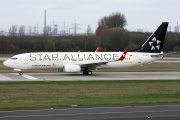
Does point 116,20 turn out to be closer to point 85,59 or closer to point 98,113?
point 85,59

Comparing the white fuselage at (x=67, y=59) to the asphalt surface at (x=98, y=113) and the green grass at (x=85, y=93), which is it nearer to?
the green grass at (x=85, y=93)

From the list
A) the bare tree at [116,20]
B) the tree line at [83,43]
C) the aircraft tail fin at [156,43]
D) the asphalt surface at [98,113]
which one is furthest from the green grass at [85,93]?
the bare tree at [116,20]

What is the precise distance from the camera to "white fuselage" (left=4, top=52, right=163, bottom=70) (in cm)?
4675

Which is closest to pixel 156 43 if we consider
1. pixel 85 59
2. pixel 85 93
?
→ pixel 85 59

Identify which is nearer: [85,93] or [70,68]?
[85,93]

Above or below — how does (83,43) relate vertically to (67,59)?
above

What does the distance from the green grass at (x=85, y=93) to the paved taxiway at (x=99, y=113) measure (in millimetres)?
2096

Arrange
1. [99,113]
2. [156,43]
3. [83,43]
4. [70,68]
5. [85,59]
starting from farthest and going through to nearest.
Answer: [83,43] → [156,43] → [85,59] → [70,68] → [99,113]

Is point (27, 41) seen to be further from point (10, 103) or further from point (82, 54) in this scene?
point (10, 103)

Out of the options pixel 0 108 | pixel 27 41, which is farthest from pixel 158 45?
pixel 27 41

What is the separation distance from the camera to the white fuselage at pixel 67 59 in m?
46.8

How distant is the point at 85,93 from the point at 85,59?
17703 millimetres

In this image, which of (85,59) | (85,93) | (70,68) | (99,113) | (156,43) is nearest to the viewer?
(99,113)

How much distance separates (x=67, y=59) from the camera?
4775 centimetres
